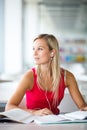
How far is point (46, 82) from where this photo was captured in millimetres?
2402

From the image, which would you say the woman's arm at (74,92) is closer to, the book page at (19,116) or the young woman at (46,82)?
the young woman at (46,82)

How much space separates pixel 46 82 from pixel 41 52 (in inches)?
7.8

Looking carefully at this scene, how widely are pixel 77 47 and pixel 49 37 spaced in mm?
8261

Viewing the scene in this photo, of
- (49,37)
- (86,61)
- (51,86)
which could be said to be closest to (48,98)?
(51,86)

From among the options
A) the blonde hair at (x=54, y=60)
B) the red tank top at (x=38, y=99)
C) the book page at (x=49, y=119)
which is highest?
the blonde hair at (x=54, y=60)

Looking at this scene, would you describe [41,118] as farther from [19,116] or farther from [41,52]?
[41,52]

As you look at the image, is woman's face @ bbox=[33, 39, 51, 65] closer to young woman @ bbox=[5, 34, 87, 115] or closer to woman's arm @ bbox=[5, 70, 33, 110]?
young woman @ bbox=[5, 34, 87, 115]

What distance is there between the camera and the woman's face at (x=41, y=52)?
2.34 metres

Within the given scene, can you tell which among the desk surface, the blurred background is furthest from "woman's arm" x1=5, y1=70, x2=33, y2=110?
the blurred background

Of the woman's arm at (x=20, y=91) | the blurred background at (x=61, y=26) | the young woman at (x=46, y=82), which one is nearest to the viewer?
the woman's arm at (x=20, y=91)

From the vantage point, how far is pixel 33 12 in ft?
34.6

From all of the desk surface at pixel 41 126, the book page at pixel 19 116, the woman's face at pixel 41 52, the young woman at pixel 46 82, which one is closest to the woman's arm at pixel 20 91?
the young woman at pixel 46 82

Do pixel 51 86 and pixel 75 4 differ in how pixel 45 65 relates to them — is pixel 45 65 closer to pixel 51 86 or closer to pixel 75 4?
pixel 51 86

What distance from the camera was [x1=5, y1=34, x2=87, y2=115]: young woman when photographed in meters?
2.33
